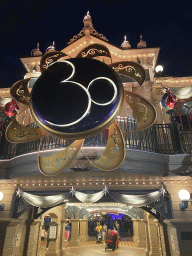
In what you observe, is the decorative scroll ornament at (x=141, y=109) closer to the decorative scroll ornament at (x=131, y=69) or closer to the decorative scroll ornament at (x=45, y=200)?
the decorative scroll ornament at (x=131, y=69)

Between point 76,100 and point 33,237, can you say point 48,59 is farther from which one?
point 33,237

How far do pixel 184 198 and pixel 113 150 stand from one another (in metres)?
4.97

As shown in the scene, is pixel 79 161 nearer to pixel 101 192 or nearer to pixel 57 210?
pixel 101 192

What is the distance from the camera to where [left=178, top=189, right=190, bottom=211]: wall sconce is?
6.81 m

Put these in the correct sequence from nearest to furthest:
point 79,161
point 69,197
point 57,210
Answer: point 79,161 → point 69,197 → point 57,210

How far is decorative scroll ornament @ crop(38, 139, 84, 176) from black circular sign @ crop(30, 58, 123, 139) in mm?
Answer: 1466

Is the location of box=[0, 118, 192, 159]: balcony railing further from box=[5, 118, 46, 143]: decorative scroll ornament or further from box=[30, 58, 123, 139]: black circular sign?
box=[30, 58, 123, 139]: black circular sign

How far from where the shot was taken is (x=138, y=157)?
6.20 meters

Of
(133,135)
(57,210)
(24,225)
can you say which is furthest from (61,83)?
Answer: (57,210)

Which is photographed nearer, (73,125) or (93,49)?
(73,125)

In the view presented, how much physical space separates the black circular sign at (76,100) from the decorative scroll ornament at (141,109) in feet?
4.24

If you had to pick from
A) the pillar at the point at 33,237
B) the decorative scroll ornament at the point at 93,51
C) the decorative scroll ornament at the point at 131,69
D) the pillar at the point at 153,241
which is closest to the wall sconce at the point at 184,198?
the pillar at the point at 153,241

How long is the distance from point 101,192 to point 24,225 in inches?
161

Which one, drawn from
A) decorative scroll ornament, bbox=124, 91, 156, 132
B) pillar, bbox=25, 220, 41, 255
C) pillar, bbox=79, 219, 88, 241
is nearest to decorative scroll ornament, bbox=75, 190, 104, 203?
pillar, bbox=25, 220, 41, 255
